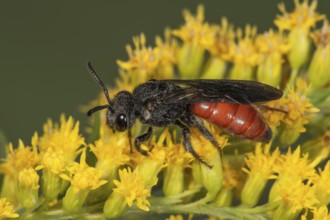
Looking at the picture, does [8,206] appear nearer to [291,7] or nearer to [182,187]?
[182,187]

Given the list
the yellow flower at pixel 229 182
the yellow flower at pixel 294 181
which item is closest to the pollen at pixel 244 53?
the yellow flower at pixel 229 182

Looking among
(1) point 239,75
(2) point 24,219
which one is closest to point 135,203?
(2) point 24,219

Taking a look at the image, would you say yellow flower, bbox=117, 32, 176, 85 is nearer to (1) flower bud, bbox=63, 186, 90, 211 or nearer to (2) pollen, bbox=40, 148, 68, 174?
(2) pollen, bbox=40, 148, 68, 174

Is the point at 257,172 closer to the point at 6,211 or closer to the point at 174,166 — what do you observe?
the point at 174,166

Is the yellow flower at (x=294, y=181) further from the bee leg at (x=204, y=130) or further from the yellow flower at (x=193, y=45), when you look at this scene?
the yellow flower at (x=193, y=45)

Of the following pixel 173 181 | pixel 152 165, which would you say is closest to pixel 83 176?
pixel 152 165
